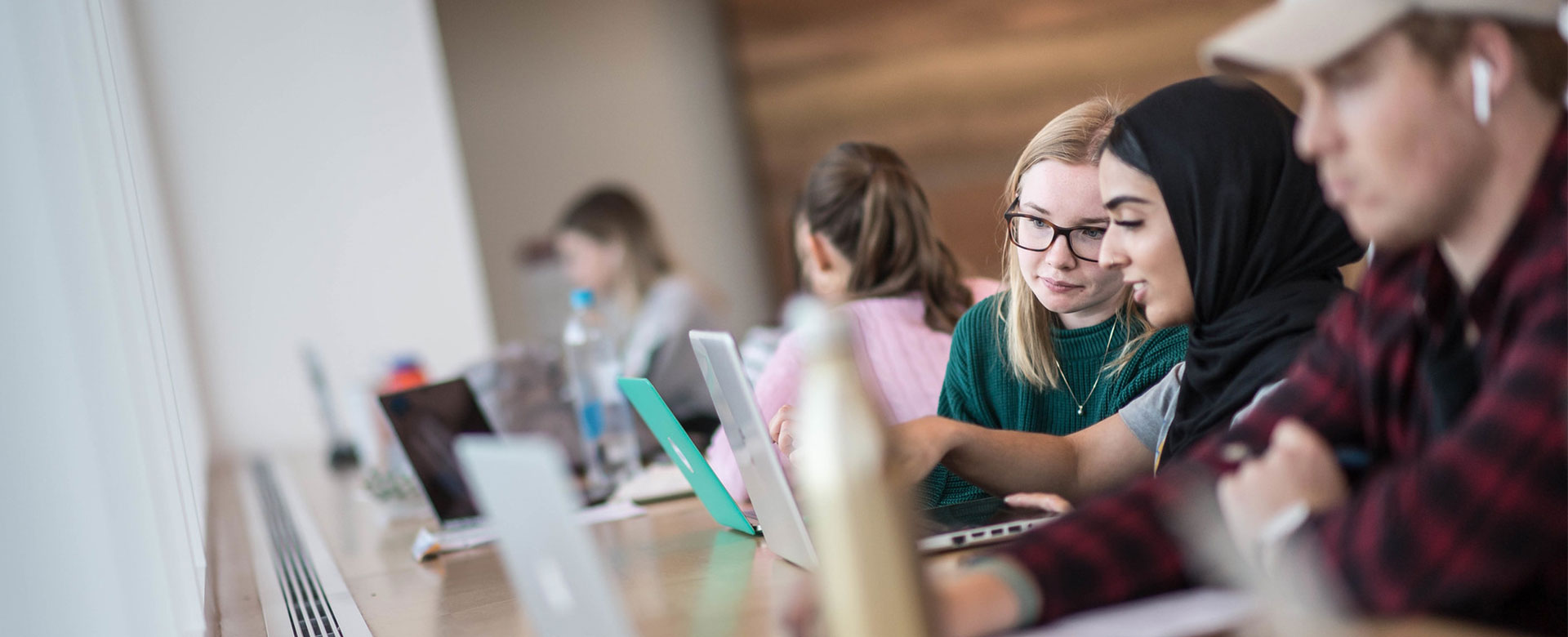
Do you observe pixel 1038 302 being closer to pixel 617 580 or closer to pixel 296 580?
pixel 617 580

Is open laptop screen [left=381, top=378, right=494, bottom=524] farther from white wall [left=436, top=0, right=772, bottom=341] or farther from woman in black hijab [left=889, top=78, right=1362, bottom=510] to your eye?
white wall [left=436, top=0, right=772, bottom=341]

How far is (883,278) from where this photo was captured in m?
1.92

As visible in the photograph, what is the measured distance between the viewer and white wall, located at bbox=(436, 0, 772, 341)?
5070 mm

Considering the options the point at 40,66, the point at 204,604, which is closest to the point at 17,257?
the point at 40,66

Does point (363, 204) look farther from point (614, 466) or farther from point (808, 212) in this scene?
point (808, 212)

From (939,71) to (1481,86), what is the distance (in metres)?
4.15

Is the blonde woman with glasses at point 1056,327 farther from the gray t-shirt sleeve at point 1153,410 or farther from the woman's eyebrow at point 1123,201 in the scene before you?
the woman's eyebrow at point 1123,201

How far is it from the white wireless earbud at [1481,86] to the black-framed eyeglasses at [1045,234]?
1.91ft

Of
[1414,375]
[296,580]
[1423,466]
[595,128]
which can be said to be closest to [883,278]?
[296,580]

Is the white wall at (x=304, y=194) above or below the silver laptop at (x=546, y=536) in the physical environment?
above

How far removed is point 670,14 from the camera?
5.27 metres

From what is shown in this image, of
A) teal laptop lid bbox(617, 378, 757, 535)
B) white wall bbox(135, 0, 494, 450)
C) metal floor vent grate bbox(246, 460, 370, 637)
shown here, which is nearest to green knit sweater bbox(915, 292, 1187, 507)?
teal laptop lid bbox(617, 378, 757, 535)

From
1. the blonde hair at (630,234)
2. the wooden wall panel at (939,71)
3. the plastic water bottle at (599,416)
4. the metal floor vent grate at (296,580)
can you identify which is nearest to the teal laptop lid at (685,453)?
the metal floor vent grate at (296,580)

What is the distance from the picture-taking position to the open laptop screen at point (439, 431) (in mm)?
1798
